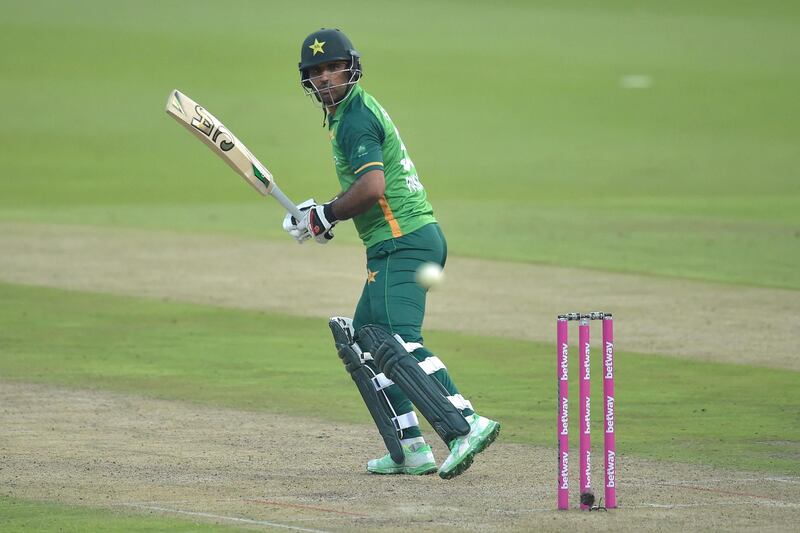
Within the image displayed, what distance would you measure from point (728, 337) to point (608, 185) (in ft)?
60.9

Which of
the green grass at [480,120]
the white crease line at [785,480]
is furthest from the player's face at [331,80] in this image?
the green grass at [480,120]

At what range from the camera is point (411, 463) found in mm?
8391

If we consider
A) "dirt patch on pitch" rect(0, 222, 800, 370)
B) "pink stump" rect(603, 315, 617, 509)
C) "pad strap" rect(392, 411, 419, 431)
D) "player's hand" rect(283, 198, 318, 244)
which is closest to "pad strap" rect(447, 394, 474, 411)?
"pad strap" rect(392, 411, 419, 431)

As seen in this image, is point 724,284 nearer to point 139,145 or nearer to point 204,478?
point 204,478

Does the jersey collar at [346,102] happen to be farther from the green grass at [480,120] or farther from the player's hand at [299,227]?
the green grass at [480,120]

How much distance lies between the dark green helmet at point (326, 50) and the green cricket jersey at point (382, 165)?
18 centimetres

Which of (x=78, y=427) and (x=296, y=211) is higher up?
(x=296, y=211)

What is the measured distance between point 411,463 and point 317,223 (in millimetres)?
1393

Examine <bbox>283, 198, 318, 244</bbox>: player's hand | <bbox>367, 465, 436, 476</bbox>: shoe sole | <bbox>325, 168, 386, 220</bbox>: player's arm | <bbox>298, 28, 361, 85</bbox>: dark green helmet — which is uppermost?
<bbox>298, 28, 361, 85</bbox>: dark green helmet

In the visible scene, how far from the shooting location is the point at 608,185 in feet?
106

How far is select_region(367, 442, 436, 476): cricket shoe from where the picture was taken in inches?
329

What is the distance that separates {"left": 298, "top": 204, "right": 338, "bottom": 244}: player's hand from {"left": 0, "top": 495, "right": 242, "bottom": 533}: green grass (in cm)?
182

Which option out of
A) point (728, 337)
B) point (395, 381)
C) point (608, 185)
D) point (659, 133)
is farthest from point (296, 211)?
point (659, 133)

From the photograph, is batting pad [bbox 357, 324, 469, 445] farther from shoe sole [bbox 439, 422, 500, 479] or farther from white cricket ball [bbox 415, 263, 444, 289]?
white cricket ball [bbox 415, 263, 444, 289]
